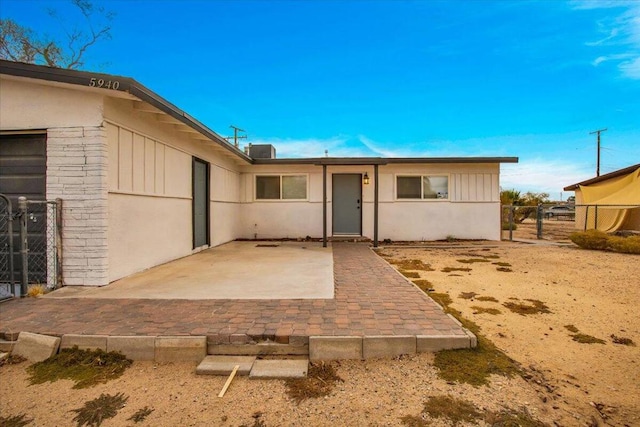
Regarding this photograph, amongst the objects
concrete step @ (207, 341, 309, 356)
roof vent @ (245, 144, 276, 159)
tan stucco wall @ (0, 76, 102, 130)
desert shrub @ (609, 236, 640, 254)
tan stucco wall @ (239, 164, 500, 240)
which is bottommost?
concrete step @ (207, 341, 309, 356)

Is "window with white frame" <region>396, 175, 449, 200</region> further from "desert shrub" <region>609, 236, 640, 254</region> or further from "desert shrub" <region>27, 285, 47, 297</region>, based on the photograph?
"desert shrub" <region>27, 285, 47, 297</region>

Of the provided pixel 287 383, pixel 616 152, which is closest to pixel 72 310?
pixel 287 383

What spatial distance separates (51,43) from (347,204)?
13.9 metres

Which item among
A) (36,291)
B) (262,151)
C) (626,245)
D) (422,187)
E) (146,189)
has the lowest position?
(36,291)

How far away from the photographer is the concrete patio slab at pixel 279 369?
2422mm

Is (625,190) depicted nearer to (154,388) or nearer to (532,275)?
(532,275)

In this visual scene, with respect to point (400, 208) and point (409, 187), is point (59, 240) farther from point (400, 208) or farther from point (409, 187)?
point (409, 187)

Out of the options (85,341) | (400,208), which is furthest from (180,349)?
(400,208)

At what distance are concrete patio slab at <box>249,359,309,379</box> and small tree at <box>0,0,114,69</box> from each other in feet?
46.2

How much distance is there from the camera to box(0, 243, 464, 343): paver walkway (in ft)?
9.48

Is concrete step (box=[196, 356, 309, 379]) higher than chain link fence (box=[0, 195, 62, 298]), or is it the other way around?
chain link fence (box=[0, 195, 62, 298])

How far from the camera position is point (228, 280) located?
496 cm

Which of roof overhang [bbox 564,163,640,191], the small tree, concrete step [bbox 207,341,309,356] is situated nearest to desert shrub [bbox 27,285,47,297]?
concrete step [bbox 207,341,309,356]

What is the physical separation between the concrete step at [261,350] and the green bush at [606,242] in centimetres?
1007
